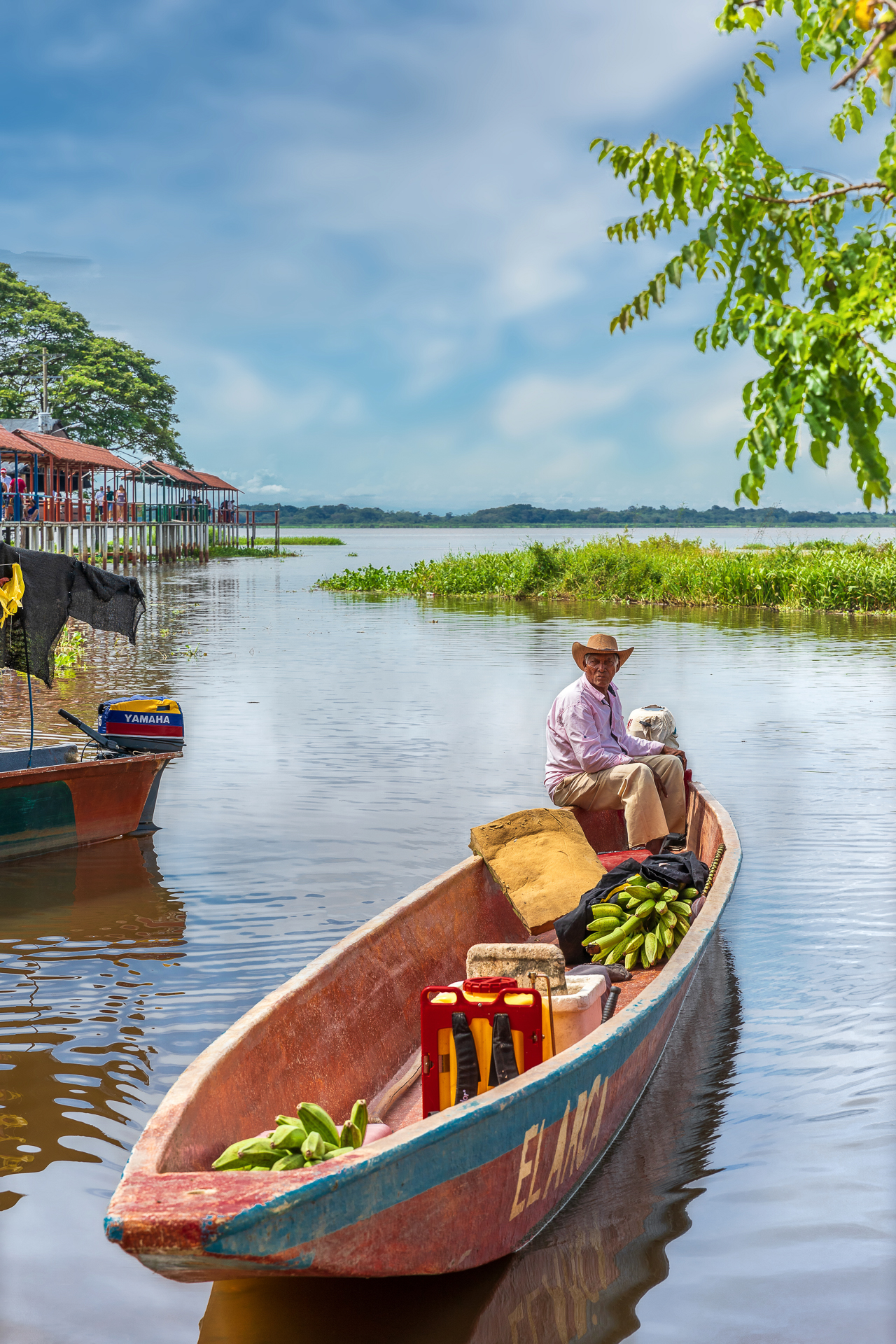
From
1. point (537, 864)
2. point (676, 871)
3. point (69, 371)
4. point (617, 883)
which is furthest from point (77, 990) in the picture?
point (69, 371)

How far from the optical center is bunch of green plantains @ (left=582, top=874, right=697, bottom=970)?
556cm

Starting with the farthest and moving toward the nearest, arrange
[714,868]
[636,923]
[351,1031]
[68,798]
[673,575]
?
[673,575] → [68,798] → [714,868] → [636,923] → [351,1031]

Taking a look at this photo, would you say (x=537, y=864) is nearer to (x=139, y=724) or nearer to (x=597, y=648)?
(x=597, y=648)

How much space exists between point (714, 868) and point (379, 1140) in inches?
138

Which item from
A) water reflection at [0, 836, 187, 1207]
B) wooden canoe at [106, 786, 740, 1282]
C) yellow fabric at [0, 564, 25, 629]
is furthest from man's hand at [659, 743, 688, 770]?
yellow fabric at [0, 564, 25, 629]

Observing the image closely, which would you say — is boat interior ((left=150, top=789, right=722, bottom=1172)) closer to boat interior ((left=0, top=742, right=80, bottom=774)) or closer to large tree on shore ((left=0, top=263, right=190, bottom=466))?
boat interior ((left=0, top=742, right=80, bottom=774))

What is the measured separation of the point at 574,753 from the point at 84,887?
3288 mm

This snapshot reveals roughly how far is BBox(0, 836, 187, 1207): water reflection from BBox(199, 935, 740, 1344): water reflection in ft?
3.78

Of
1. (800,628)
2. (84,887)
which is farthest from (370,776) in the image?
(800,628)

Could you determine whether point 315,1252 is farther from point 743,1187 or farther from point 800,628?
point 800,628

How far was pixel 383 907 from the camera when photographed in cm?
739

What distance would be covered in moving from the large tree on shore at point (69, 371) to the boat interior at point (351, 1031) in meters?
52.8

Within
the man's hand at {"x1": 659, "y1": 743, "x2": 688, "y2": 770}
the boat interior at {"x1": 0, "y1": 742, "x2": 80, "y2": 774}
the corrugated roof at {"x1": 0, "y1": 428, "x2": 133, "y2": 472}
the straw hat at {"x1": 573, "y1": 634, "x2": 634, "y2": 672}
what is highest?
the corrugated roof at {"x1": 0, "y1": 428, "x2": 133, "y2": 472}

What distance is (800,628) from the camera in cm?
2703
